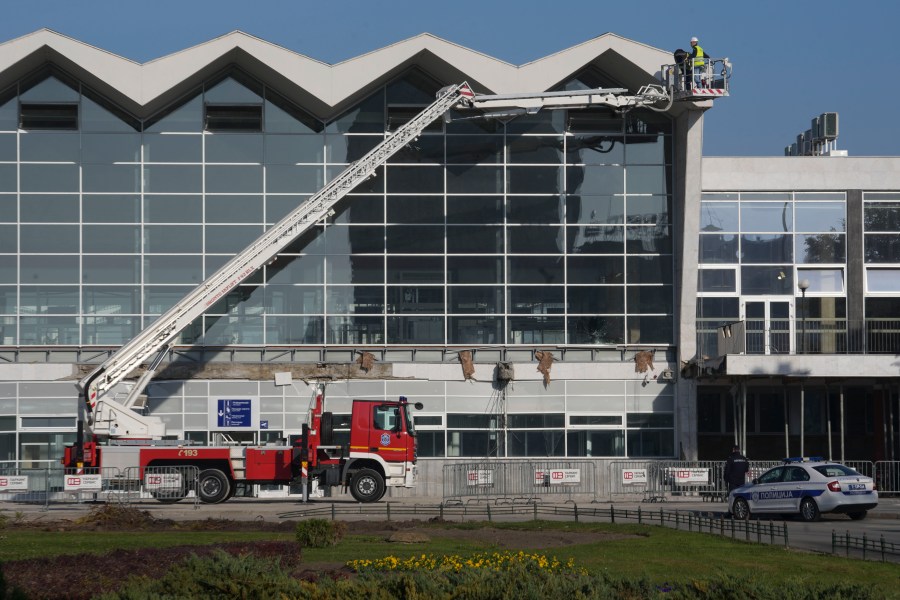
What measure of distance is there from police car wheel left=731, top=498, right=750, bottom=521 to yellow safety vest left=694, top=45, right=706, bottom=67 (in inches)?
642

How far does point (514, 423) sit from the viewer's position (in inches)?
1666

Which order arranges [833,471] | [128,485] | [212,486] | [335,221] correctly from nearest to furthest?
[833,471], [128,485], [212,486], [335,221]

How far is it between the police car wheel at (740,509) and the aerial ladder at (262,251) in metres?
15.4

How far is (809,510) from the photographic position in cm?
2914

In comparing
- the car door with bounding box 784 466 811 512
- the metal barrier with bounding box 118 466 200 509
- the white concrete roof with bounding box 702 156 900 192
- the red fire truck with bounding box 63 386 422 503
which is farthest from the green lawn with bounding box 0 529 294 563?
the white concrete roof with bounding box 702 156 900 192

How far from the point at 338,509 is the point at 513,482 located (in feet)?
23.6

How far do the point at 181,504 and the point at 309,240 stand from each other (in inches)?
434

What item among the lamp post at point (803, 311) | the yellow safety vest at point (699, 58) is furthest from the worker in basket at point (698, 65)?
the lamp post at point (803, 311)

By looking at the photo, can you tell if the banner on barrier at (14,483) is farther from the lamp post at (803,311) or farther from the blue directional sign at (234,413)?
the lamp post at (803,311)

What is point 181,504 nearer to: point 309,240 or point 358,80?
point 309,240

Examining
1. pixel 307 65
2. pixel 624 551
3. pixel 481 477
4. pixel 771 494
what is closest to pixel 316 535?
pixel 624 551

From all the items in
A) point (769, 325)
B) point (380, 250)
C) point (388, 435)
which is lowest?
point (388, 435)

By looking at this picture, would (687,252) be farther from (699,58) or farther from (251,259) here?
(251,259)

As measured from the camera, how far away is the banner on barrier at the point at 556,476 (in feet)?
123
